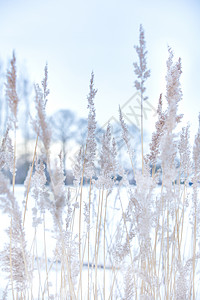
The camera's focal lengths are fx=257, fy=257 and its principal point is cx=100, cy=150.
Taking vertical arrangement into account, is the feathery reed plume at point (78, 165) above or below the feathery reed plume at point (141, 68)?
below

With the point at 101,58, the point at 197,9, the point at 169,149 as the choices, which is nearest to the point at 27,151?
the point at 101,58

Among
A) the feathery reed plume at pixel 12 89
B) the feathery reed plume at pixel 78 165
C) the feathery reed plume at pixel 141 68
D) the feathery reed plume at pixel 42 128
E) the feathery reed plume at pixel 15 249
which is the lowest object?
the feathery reed plume at pixel 15 249

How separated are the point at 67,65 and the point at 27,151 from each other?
1295mm

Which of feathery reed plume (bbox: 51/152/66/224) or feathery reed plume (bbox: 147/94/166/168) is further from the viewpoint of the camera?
feathery reed plume (bbox: 147/94/166/168)

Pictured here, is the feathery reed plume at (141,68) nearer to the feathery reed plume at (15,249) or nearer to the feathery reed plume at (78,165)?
the feathery reed plume at (78,165)

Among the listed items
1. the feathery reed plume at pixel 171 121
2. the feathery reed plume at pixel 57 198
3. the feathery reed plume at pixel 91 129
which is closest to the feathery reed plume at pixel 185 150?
the feathery reed plume at pixel 171 121

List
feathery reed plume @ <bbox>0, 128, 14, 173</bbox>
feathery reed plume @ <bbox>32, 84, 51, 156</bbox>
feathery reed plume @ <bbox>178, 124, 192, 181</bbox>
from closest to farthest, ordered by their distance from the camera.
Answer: feathery reed plume @ <bbox>32, 84, 51, 156</bbox> < feathery reed plume @ <bbox>0, 128, 14, 173</bbox> < feathery reed plume @ <bbox>178, 124, 192, 181</bbox>

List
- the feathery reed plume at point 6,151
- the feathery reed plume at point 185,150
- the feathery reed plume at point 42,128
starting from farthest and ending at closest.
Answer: the feathery reed plume at point 185,150 → the feathery reed plume at point 6,151 → the feathery reed plume at point 42,128

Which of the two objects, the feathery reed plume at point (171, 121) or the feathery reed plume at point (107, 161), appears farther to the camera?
the feathery reed plume at point (107, 161)

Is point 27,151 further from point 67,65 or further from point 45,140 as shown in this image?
point 45,140

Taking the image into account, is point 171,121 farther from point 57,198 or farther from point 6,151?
point 6,151

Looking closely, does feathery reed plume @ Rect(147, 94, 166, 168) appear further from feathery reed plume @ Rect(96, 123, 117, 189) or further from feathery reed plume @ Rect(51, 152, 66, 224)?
feathery reed plume @ Rect(51, 152, 66, 224)

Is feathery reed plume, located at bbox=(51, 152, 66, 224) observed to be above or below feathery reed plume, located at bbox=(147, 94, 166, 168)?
below

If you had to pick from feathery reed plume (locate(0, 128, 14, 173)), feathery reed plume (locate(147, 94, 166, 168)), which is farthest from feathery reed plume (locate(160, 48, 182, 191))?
feathery reed plume (locate(0, 128, 14, 173))
